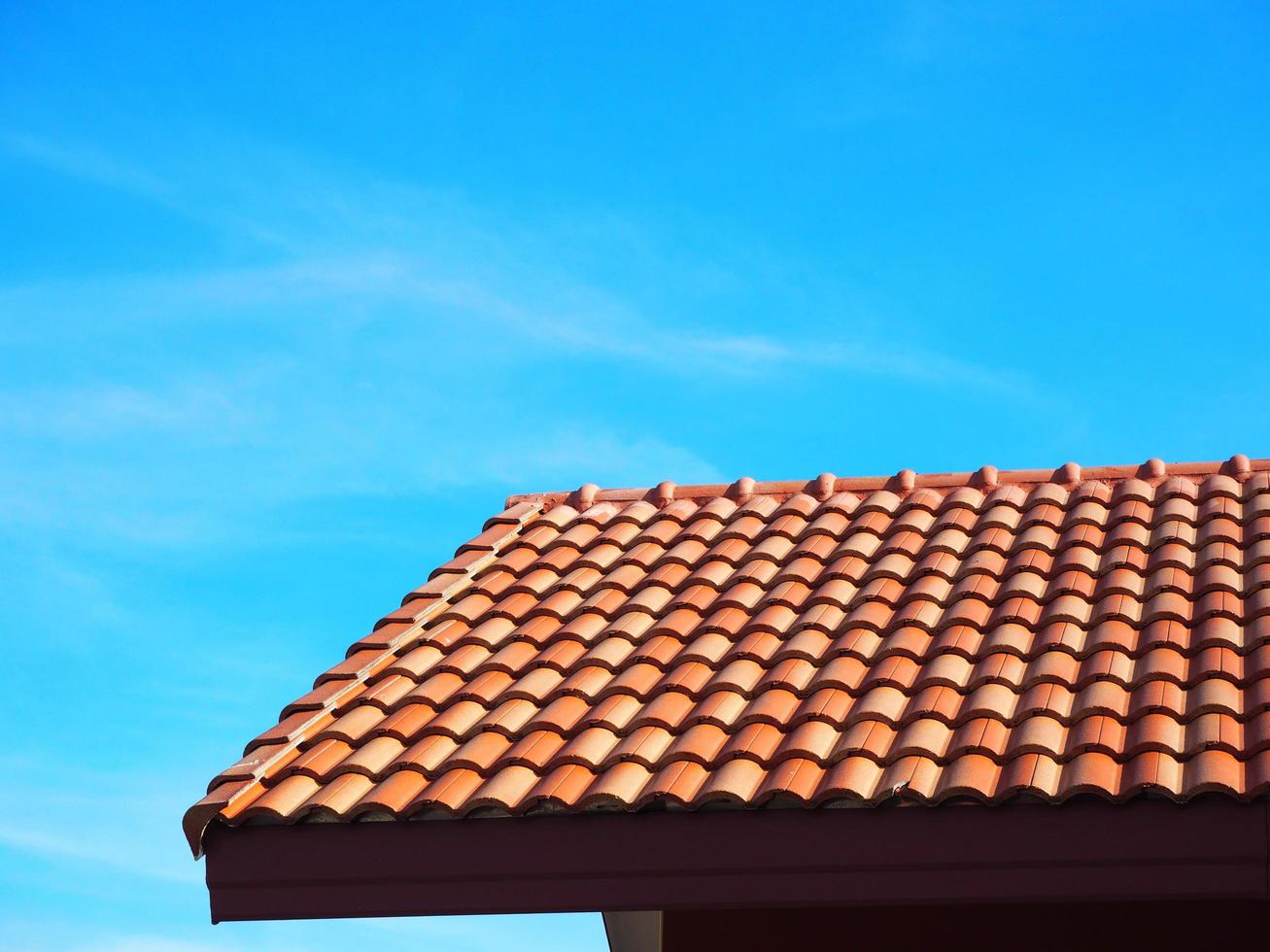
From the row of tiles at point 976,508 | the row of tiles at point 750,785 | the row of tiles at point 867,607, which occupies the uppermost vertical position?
the row of tiles at point 976,508

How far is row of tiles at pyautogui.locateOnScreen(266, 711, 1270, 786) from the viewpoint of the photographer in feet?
14.4

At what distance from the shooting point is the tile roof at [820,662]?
4.48 meters

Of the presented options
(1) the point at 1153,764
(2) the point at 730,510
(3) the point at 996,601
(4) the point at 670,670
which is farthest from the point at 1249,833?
(2) the point at 730,510

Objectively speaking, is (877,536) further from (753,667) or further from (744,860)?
(744,860)

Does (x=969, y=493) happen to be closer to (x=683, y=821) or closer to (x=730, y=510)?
(x=730, y=510)

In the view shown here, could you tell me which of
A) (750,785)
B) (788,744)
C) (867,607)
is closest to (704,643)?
(867,607)

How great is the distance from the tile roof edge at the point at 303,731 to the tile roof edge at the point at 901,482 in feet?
1.43

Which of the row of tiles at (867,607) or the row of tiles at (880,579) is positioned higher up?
the row of tiles at (880,579)

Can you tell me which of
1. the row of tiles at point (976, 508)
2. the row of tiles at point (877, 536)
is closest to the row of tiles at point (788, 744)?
the row of tiles at point (877, 536)

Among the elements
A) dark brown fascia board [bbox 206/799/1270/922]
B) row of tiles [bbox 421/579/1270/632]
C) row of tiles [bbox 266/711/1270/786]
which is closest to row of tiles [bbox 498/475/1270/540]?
row of tiles [bbox 421/579/1270/632]

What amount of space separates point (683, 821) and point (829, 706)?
72 cm

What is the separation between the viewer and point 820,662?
530 cm

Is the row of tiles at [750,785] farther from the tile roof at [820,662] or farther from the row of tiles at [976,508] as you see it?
the row of tiles at [976,508]

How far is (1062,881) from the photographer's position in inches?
165
